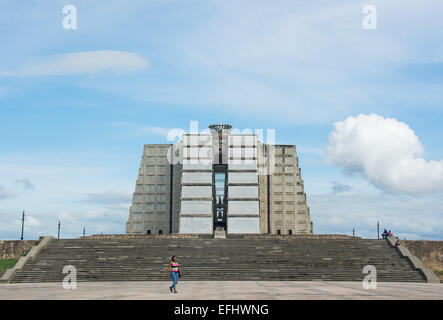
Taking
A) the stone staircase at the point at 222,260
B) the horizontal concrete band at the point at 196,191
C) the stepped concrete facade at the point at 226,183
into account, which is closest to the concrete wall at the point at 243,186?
the stepped concrete facade at the point at 226,183

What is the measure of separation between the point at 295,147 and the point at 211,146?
7.21 m

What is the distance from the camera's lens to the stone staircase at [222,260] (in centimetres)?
2464

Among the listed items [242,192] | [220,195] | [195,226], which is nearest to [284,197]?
[242,192]

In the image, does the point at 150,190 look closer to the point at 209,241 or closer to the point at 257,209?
the point at 257,209

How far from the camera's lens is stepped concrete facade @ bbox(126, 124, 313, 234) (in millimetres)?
46094

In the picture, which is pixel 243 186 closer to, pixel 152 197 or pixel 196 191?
pixel 196 191

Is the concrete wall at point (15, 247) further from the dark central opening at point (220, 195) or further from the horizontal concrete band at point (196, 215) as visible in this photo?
the dark central opening at point (220, 195)

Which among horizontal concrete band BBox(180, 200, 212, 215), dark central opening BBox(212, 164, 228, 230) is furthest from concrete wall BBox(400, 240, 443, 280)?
dark central opening BBox(212, 164, 228, 230)

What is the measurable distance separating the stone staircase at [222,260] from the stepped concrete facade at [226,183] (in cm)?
1581

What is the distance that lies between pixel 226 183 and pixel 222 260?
22.7 m

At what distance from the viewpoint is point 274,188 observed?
4803 cm

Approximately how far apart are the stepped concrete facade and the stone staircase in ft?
51.9

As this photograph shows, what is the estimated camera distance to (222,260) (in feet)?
87.9
